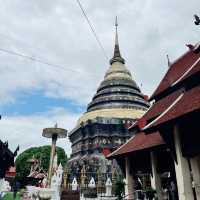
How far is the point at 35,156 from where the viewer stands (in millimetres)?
41969

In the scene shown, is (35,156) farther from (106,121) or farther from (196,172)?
(196,172)

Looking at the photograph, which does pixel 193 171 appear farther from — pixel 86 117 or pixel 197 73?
pixel 86 117

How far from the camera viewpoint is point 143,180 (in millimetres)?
15617

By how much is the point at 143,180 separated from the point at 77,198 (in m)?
4.02

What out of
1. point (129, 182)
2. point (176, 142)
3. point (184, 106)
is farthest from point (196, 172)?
point (129, 182)

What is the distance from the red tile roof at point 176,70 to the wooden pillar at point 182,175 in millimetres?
4396

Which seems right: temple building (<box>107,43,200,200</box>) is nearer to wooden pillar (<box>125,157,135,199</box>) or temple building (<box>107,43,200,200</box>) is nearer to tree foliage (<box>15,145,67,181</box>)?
wooden pillar (<box>125,157,135,199</box>)

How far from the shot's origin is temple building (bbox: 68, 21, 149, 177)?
2958 cm

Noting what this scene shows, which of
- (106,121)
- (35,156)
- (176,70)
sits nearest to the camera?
(176,70)

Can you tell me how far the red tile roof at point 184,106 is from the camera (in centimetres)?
686

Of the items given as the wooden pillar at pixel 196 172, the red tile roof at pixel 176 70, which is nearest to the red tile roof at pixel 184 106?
the wooden pillar at pixel 196 172

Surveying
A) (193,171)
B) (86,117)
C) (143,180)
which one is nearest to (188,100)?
(193,171)

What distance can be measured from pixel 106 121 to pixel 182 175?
2394 centimetres

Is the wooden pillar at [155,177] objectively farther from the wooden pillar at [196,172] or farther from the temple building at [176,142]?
the wooden pillar at [196,172]
